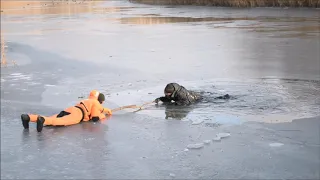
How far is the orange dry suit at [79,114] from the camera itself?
663 centimetres

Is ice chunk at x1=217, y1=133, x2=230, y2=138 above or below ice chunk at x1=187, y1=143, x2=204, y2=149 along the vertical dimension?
below

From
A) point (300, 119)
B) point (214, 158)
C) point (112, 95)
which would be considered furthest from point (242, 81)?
point (214, 158)

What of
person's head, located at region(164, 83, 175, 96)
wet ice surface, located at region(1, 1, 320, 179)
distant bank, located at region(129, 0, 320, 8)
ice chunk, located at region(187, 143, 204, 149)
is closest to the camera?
wet ice surface, located at region(1, 1, 320, 179)

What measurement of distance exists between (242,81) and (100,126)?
3.94 meters

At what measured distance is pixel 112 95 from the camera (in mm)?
8883

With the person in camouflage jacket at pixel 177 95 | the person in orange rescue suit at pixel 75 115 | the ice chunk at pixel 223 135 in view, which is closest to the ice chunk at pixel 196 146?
the ice chunk at pixel 223 135

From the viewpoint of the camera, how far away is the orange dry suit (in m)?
6.63

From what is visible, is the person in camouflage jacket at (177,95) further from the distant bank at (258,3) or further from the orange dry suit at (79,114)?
the distant bank at (258,3)

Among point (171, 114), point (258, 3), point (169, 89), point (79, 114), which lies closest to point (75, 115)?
point (79, 114)

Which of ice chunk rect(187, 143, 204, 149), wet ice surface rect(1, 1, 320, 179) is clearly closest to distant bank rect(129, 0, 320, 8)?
wet ice surface rect(1, 1, 320, 179)

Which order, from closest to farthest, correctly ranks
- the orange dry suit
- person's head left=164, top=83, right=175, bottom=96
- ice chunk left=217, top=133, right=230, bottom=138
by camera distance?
ice chunk left=217, top=133, right=230, bottom=138
the orange dry suit
person's head left=164, top=83, right=175, bottom=96

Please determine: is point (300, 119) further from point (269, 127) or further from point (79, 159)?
point (79, 159)

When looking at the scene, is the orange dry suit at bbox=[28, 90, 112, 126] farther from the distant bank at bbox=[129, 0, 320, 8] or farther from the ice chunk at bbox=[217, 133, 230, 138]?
the distant bank at bbox=[129, 0, 320, 8]

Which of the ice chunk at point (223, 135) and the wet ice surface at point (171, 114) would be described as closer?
the wet ice surface at point (171, 114)
